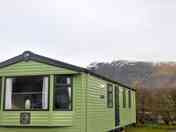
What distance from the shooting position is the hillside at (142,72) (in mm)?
23331

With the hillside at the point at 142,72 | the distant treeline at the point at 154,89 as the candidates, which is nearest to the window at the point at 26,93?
the distant treeline at the point at 154,89

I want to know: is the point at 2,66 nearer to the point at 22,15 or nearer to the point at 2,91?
the point at 2,91

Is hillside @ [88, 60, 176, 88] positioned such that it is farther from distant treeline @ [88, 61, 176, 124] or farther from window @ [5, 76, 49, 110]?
window @ [5, 76, 49, 110]

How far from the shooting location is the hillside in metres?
23.3

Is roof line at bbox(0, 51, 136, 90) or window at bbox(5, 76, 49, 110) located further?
window at bbox(5, 76, 49, 110)

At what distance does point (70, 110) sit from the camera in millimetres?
9555

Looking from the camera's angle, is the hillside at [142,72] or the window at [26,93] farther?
the hillside at [142,72]

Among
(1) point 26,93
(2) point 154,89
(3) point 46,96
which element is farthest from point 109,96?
(2) point 154,89

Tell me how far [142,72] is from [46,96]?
1838 cm

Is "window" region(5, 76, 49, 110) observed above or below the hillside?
below

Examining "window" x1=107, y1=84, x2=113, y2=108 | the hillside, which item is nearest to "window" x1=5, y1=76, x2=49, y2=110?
"window" x1=107, y1=84, x2=113, y2=108

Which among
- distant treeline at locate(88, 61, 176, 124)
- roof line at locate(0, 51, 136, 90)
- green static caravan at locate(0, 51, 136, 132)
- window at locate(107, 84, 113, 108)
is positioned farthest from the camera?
distant treeline at locate(88, 61, 176, 124)

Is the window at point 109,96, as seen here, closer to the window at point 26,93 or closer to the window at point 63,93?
the window at point 63,93

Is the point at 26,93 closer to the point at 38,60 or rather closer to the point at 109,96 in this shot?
the point at 38,60
